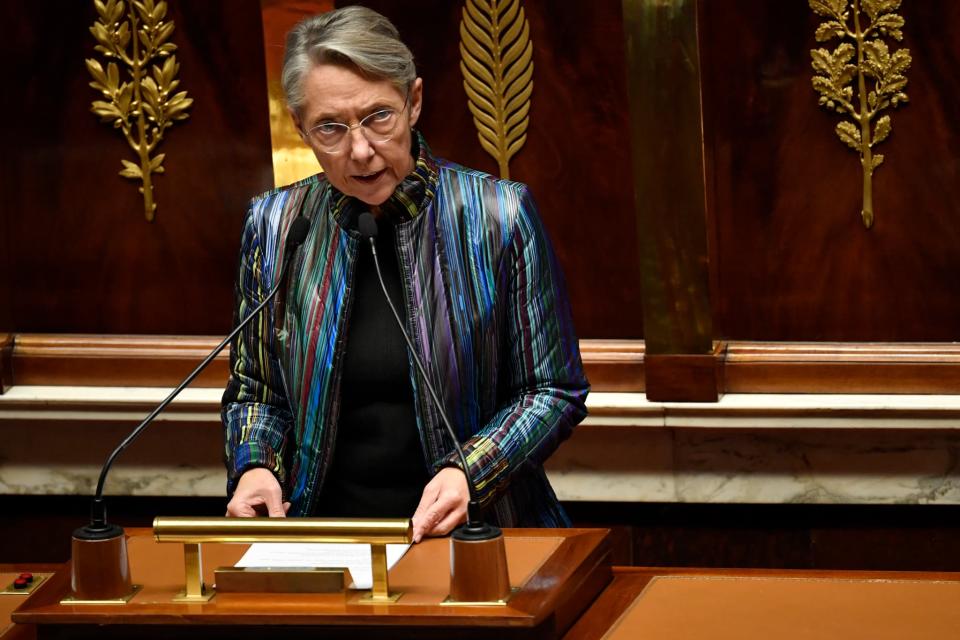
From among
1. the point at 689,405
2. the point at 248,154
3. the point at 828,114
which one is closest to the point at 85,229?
the point at 248,154

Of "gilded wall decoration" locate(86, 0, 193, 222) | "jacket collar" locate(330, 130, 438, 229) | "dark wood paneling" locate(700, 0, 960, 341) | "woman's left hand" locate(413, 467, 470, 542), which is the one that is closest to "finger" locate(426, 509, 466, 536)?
"woman's left hand" locate(413, 467, 470, 542)

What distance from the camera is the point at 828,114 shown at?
3.41 metres

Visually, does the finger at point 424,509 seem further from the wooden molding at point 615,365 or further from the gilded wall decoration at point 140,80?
the gilded wall decoration at point 140,80

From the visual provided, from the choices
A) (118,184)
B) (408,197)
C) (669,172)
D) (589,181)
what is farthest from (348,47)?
(118,184)

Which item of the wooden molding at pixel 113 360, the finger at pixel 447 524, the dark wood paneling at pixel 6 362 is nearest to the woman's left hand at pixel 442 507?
the finger at pixel 447 524

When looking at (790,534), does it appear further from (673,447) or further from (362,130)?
(362,130)

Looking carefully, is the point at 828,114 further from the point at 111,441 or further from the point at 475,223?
the point at 111,441

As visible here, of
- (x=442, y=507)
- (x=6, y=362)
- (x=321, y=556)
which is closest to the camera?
(x=321, y=556)

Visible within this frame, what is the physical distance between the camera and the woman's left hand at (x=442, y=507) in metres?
1.93

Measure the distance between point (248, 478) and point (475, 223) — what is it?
50cm

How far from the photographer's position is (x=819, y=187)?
345 cm

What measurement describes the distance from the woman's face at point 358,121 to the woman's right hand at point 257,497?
1.41ft

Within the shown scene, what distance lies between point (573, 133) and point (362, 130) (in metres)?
1.58

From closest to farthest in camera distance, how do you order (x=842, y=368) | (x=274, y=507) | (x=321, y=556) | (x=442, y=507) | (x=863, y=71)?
(x=321, y=556) < (x=442, y=507) < (x=274, y=507) < (x=863, y=71) < (x=842, y=368)
